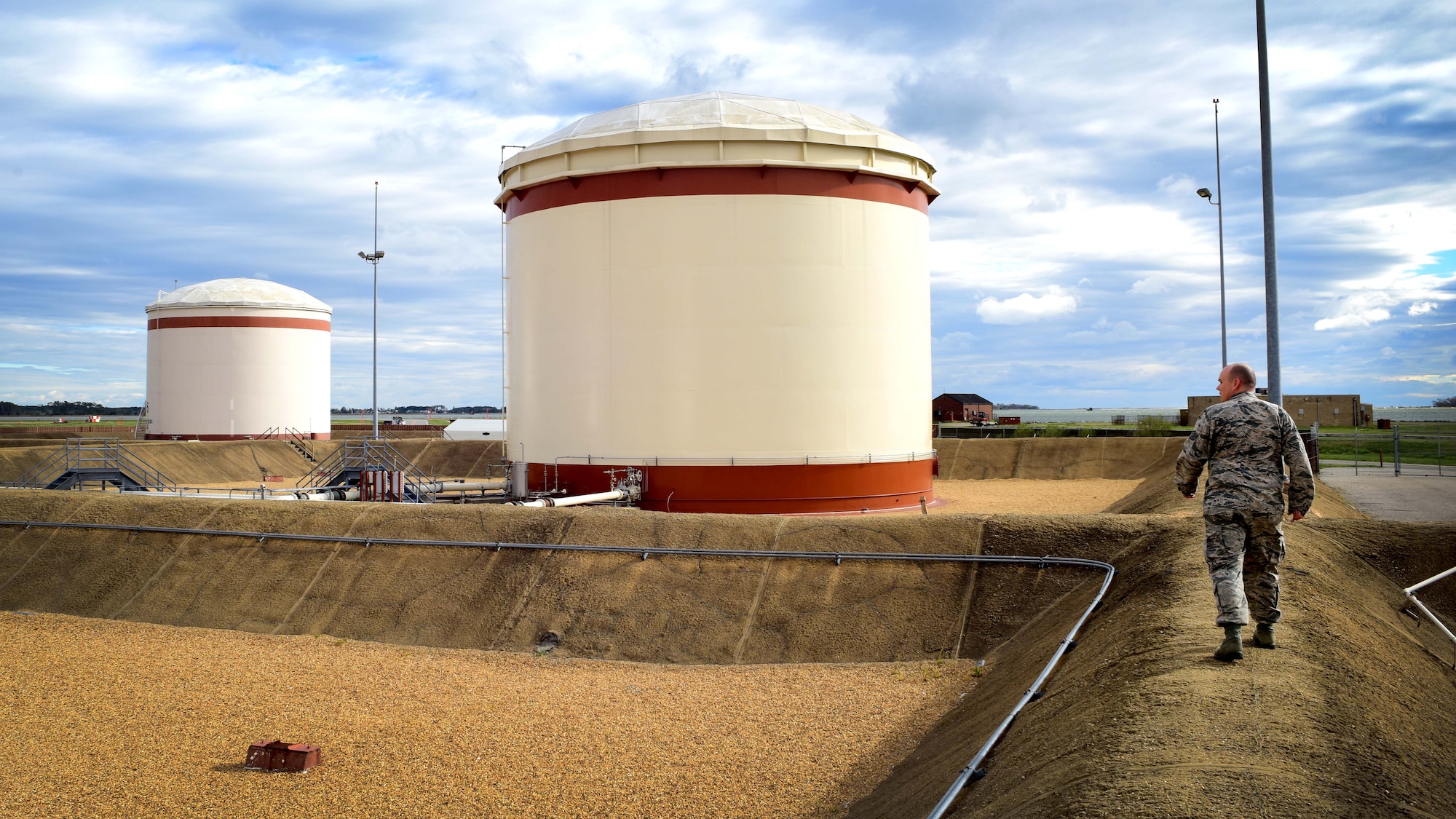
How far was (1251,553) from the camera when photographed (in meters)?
7.40

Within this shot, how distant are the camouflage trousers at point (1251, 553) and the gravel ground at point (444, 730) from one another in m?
3.34

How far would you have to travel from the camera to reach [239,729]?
1009 centimetres

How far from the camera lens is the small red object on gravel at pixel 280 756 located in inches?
348

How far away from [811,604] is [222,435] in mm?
43695

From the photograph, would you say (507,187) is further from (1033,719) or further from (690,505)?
(1033,719)

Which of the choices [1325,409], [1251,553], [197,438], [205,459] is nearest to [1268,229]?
[1251,553]

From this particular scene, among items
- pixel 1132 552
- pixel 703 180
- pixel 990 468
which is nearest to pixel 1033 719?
pixel 1132 552

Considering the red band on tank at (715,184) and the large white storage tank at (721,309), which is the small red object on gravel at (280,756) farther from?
the red band on tank at (715,184)

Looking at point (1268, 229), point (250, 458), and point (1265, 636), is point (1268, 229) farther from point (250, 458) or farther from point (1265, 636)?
point (250, 458)

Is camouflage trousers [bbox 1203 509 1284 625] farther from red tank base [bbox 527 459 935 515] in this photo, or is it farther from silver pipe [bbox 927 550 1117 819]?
red tank base [bbox 527 459 935 515]

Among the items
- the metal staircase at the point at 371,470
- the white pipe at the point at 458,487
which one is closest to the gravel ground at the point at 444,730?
the metal staircase at the point at 371,470

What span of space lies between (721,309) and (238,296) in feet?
120

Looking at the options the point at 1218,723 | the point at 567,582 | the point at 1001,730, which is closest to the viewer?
the point at 1218,723

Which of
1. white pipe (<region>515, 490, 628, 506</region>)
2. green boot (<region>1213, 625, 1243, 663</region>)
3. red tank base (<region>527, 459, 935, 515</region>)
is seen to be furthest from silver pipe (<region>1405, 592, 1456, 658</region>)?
white pipe (<region>515, 490, 628, 506</region>)
